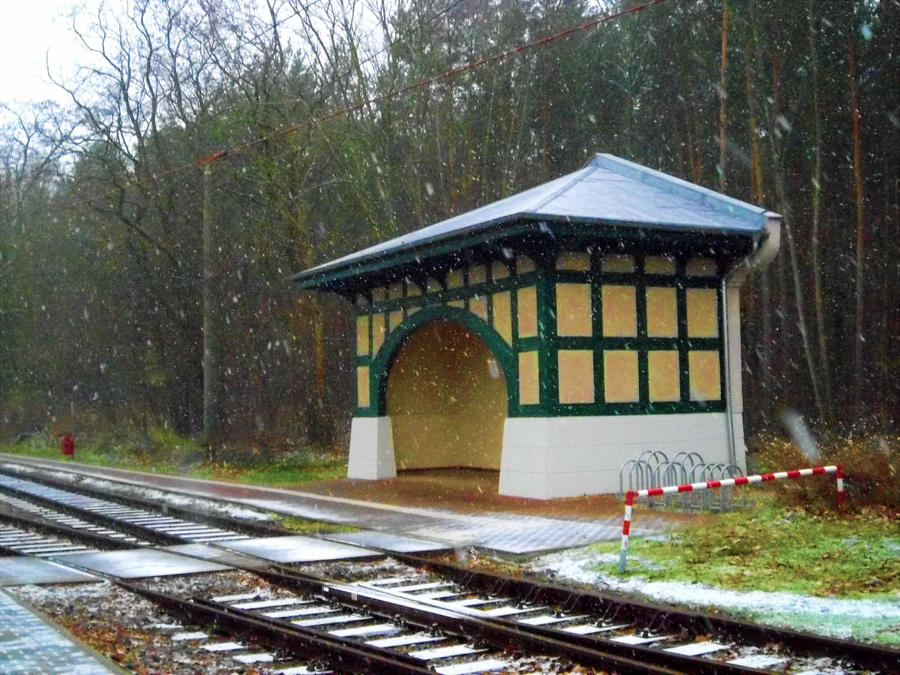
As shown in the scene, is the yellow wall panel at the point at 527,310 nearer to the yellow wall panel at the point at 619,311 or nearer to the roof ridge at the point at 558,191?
the yellow wall panel at the point at 619,311

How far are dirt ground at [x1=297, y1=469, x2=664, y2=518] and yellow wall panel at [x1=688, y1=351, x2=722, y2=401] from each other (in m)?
2.81

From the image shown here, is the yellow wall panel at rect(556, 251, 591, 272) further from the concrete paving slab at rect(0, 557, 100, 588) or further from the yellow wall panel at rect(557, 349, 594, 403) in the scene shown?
the concrete paving slab at rect(0, 557, 100, 588)

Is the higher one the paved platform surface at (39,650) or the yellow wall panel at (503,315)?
the yellow wall panel at (503,315)

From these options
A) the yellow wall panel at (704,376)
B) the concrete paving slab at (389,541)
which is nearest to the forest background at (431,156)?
the yellow wall panel at (704,376)

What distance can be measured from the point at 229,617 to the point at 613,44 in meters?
25.4

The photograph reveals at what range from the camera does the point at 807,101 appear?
25906 mm

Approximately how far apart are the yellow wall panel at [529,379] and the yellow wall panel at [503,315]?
47 cm

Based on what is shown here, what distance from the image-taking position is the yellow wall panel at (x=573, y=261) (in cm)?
1622

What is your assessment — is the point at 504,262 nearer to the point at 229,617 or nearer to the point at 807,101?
the point at 229,617

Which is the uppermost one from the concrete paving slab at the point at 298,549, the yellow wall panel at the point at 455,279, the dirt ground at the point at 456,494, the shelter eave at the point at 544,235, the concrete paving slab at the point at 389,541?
the shelter eave at the point at 544,235

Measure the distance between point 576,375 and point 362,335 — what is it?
20.6 feet

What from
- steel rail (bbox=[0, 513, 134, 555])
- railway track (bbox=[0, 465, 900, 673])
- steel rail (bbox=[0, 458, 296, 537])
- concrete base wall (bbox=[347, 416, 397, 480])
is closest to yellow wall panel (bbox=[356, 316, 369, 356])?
concrete base wall (bbox=[347, 416, 397, 480])

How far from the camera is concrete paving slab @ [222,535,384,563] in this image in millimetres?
11148

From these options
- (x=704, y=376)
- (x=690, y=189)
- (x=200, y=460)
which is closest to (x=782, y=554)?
(x=704, y=376)
